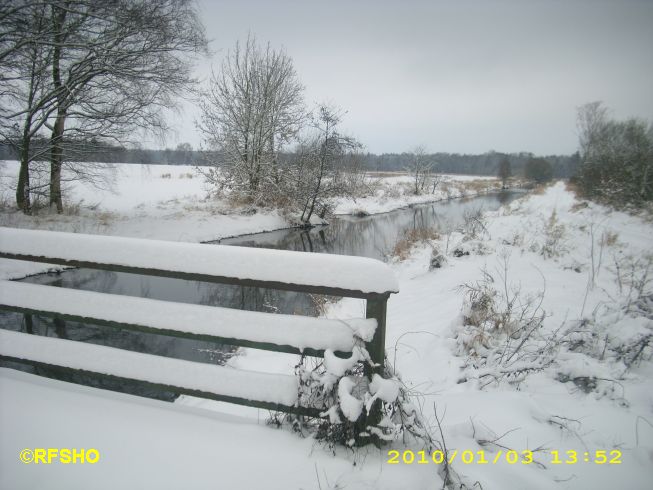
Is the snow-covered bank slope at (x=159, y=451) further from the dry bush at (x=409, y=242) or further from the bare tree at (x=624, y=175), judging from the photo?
the bare tree at (x=624, y=175)

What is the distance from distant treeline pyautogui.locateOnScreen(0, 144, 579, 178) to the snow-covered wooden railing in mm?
11143

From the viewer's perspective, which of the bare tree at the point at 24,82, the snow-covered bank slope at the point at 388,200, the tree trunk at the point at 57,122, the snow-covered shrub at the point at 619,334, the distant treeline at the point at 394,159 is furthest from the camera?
Answer: the snow-covered bank slope at the point at 388,200

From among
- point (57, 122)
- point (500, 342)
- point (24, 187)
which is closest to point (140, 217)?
point (24, 187)

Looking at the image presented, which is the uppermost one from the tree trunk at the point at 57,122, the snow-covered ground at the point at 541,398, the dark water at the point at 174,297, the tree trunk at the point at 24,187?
the tree trunk at the point at 57,122

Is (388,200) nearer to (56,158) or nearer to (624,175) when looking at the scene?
(624,175)

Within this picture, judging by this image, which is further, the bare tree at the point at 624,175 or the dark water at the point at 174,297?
the bare tree at the point at 624,175

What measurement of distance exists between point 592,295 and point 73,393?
643cm

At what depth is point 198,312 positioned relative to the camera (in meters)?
2.11

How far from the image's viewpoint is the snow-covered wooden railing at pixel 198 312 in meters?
1.85

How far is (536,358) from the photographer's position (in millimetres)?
2967

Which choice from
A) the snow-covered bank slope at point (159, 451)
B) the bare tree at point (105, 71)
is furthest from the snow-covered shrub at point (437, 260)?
the bare tree at point (105, 71)

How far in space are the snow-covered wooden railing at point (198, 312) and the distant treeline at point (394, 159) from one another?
439 inches

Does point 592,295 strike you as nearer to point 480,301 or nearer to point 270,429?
point 480,301

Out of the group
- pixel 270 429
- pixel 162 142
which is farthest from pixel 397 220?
pixel 270 429
